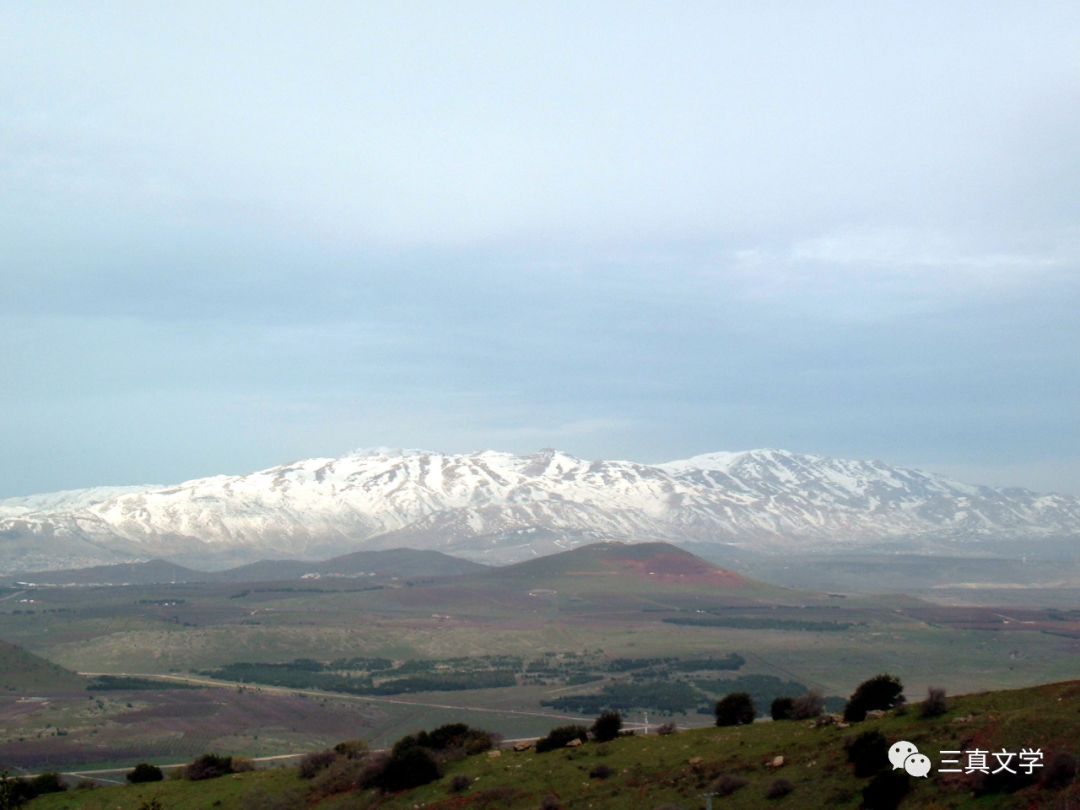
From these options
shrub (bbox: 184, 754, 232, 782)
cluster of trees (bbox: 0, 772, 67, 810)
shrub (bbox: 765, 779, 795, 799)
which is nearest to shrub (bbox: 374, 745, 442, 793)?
shrub (bbox: 184, 754, 232, 782)

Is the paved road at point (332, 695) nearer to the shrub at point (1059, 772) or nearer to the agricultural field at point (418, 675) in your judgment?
the agricultural field at point (418, 675)

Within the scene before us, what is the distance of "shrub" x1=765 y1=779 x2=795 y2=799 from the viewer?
30.0 m

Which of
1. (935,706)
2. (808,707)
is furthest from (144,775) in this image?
(935,706)

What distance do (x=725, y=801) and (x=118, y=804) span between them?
27.3m

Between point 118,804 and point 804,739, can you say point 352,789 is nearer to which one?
point 118,804

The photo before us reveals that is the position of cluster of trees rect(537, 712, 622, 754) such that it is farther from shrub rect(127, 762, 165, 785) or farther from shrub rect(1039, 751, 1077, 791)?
shrub rect(1039, 751, 1077, 791)

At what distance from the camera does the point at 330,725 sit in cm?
11019

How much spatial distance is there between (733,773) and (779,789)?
304 centimetres

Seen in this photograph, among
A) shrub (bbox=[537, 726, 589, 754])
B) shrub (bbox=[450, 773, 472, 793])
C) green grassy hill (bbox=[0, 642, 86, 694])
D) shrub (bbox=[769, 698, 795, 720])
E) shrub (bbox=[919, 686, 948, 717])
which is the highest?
shrub (bbox=[919, 686, 948, 717])

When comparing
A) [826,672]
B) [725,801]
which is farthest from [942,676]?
[725,801]

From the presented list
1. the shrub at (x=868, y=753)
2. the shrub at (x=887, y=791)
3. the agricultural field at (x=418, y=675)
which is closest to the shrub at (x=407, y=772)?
the shrub at (x=868, y=753)

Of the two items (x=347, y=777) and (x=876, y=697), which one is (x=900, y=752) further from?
(x=347, y=777)

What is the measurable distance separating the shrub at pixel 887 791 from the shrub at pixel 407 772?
1801cm

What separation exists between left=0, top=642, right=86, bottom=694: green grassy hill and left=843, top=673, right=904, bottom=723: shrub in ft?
350
